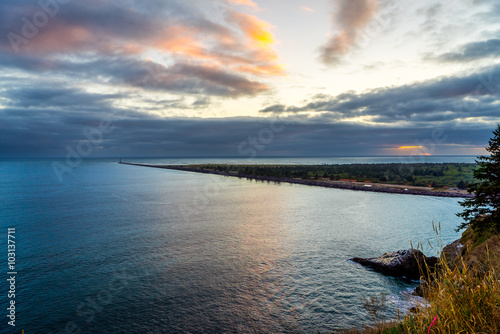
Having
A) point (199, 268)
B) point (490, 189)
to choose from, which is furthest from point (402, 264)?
point (199, 268)

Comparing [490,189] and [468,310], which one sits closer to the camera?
[468,310]

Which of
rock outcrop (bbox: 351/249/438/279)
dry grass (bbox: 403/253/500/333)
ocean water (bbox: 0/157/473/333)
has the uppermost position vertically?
dry grass (bbox: 403/253/500/333)

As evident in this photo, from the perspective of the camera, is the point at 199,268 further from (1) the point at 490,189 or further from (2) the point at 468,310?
(1) the point at 490,189

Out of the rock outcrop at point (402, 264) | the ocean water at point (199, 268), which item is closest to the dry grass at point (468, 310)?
the ocean water at point (199, 268)

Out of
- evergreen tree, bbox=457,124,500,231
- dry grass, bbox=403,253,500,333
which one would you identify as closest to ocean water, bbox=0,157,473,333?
evergreen tree, bbox=457,124,500,231

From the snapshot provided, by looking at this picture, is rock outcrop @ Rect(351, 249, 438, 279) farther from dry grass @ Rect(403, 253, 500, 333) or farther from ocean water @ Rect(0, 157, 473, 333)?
dry grass @ Rect(403, 253, 500, 333)

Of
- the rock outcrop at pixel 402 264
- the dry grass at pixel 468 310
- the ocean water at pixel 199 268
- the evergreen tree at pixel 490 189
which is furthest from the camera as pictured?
the rock outcrop at pixel 402 264

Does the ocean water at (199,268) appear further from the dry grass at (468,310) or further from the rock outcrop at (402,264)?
the dry grass at (468,310)

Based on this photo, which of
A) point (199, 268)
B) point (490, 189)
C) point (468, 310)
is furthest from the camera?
point (199, 268)

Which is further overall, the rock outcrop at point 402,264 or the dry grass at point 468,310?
the rock outcrop at point 402,264
